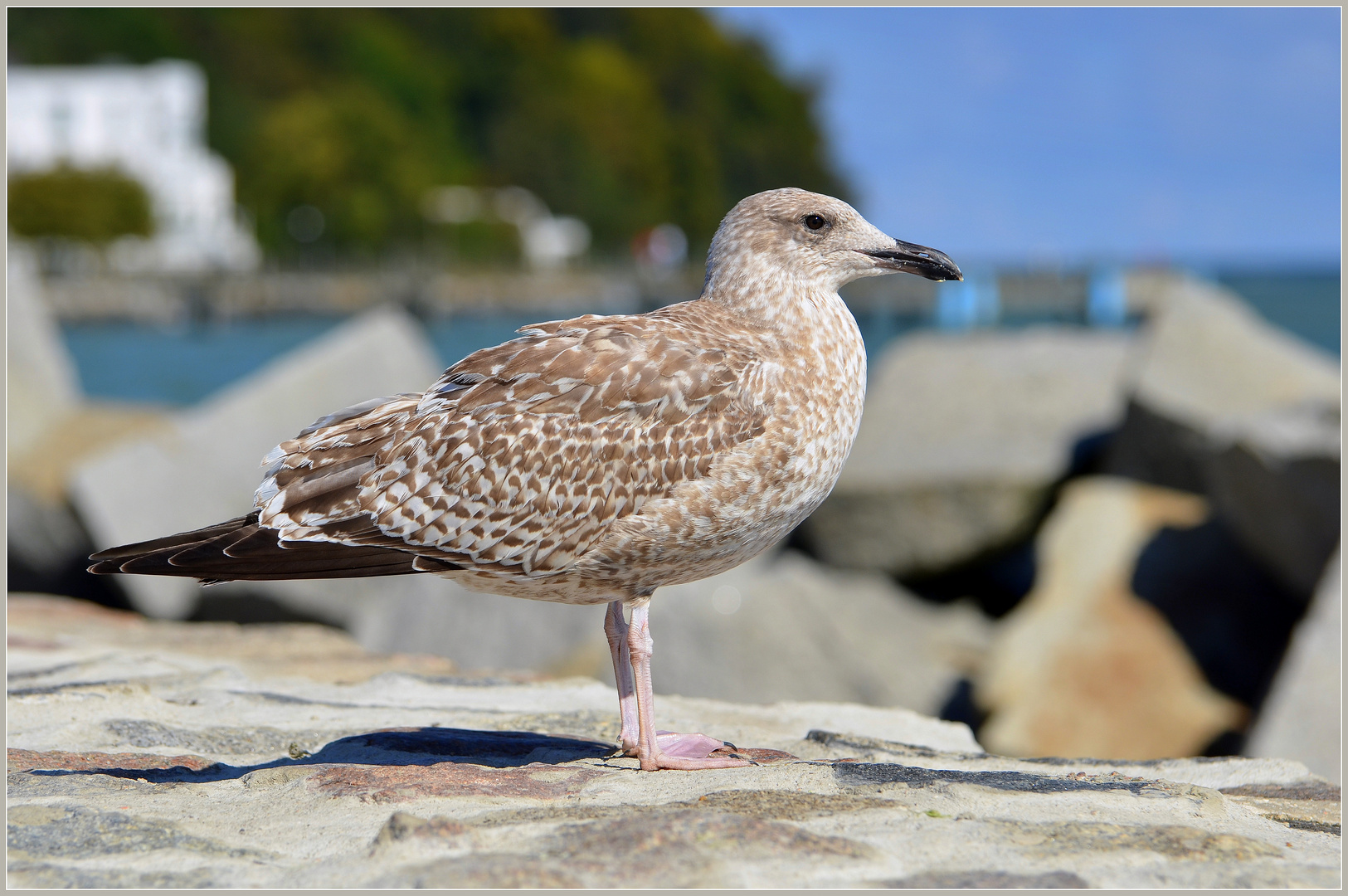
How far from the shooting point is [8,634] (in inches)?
239

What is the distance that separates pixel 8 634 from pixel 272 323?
206ft

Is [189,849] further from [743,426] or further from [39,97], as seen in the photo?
[39,97]

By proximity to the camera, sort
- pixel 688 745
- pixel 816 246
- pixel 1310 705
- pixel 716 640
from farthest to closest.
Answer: pixel 716 640, pixel 1310 705, pixel 816 246, pixel 688 745

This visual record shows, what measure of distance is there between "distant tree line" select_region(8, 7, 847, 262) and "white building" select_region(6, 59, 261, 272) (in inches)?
134

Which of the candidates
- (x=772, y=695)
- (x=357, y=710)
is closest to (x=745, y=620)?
(x=772, y=695)

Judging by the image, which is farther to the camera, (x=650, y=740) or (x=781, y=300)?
(x=781, y=300)

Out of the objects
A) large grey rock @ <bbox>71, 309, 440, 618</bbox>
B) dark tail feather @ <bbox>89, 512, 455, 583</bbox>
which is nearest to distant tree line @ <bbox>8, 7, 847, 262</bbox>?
large grey rock @ <bbox>71, 309, 440, 618</bbox>

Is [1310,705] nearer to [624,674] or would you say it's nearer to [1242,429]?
[1242,429]

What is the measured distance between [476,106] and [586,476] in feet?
338

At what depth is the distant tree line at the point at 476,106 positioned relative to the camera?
7338cm

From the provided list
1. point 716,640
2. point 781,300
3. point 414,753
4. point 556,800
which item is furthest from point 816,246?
point 716,640

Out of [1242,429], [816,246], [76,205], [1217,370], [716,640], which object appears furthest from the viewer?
[76,205]

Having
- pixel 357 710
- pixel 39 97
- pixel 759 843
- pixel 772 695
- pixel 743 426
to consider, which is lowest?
pixel 772 695

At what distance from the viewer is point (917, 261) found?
14.3 ft
